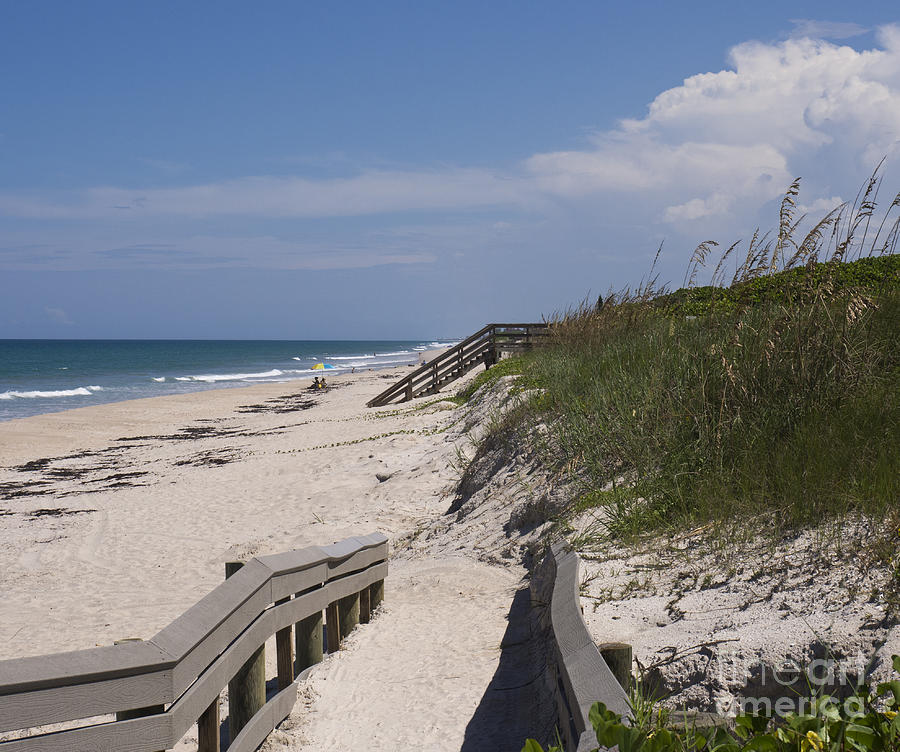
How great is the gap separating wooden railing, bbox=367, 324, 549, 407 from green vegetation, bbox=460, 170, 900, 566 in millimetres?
19723

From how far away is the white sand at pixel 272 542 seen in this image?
3.98m

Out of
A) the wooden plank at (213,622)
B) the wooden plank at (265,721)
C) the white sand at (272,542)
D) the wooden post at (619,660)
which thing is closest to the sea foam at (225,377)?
the white sand at (272,542)

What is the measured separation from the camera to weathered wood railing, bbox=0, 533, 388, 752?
229cm

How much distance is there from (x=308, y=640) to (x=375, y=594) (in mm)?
1053

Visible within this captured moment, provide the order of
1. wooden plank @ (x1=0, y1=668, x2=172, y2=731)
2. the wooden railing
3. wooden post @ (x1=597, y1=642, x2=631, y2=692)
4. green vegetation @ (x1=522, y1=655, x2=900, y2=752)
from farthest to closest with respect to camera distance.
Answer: the wooden railing
wooden post @ (x1=597, y1=642, x2=631, y2=692)
wooden plank @ (x1=0, y1=668, x2=172, y2=731)
green vegetation @ (x1=522, y1=655, x2=900, y2=752)

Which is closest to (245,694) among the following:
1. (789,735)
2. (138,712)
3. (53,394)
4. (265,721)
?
(265,721)

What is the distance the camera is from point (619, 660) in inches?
98.7

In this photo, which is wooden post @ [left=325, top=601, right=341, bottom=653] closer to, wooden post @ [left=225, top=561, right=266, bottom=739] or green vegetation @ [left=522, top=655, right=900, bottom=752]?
wooden post @ [left=225, top=561, right=266, bottom=739]

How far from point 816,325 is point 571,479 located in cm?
216

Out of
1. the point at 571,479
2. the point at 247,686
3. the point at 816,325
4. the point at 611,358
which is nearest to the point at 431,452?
the point at 611,358

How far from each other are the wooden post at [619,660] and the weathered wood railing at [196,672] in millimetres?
1515

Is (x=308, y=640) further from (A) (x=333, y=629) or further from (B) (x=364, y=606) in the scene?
(B) (x=364, y=606)

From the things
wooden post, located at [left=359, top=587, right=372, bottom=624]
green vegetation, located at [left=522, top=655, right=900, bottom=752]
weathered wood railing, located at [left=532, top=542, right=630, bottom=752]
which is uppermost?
green vegetation, located at [left=522, top=655, right=900, bottom=752]

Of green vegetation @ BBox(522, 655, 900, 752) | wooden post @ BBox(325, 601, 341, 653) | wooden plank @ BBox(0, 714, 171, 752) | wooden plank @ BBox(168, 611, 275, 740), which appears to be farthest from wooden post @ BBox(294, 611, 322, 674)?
green vegetation @ BBox(522, 655, 900, 752)
